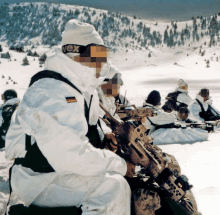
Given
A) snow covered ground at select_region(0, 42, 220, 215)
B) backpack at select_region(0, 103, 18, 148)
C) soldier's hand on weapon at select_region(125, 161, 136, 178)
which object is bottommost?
snow covered ground at select_region(0, 42, 220, 215)

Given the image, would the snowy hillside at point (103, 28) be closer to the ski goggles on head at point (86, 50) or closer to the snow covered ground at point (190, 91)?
the snow covered ground at point (190, 91)

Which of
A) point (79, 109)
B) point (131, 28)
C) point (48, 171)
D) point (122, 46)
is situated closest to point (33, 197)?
point (48, 171)

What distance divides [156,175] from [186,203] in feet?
1.06

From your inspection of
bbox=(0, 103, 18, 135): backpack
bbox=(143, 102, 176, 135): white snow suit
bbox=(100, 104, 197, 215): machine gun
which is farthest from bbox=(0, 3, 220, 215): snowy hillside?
bbox=(0, 103, 18, 135): backpack

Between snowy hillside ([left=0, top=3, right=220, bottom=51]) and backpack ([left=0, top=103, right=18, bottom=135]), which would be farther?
snowy hillside ([left=0, top=3, right=220, bottom=51])

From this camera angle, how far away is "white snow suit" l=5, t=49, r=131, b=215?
1.39m

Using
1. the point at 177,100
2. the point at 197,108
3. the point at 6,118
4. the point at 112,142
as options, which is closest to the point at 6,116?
the point at 6,118

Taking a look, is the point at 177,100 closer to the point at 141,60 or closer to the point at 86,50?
the point at 86,50

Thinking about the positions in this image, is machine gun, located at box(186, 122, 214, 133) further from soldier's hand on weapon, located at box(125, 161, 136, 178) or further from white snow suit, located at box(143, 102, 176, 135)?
soldier's hand on weapon, located at box(125, 161, 136, 178)

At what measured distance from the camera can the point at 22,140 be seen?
65.3 inches

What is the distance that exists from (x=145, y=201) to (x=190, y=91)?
13637mm

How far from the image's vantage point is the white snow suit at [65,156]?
1389 millimetres

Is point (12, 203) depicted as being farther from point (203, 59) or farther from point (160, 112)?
point (203, 59)

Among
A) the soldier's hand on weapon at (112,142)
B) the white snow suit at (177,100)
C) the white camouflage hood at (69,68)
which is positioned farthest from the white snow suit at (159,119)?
the white camouflage hood at (69,68)
